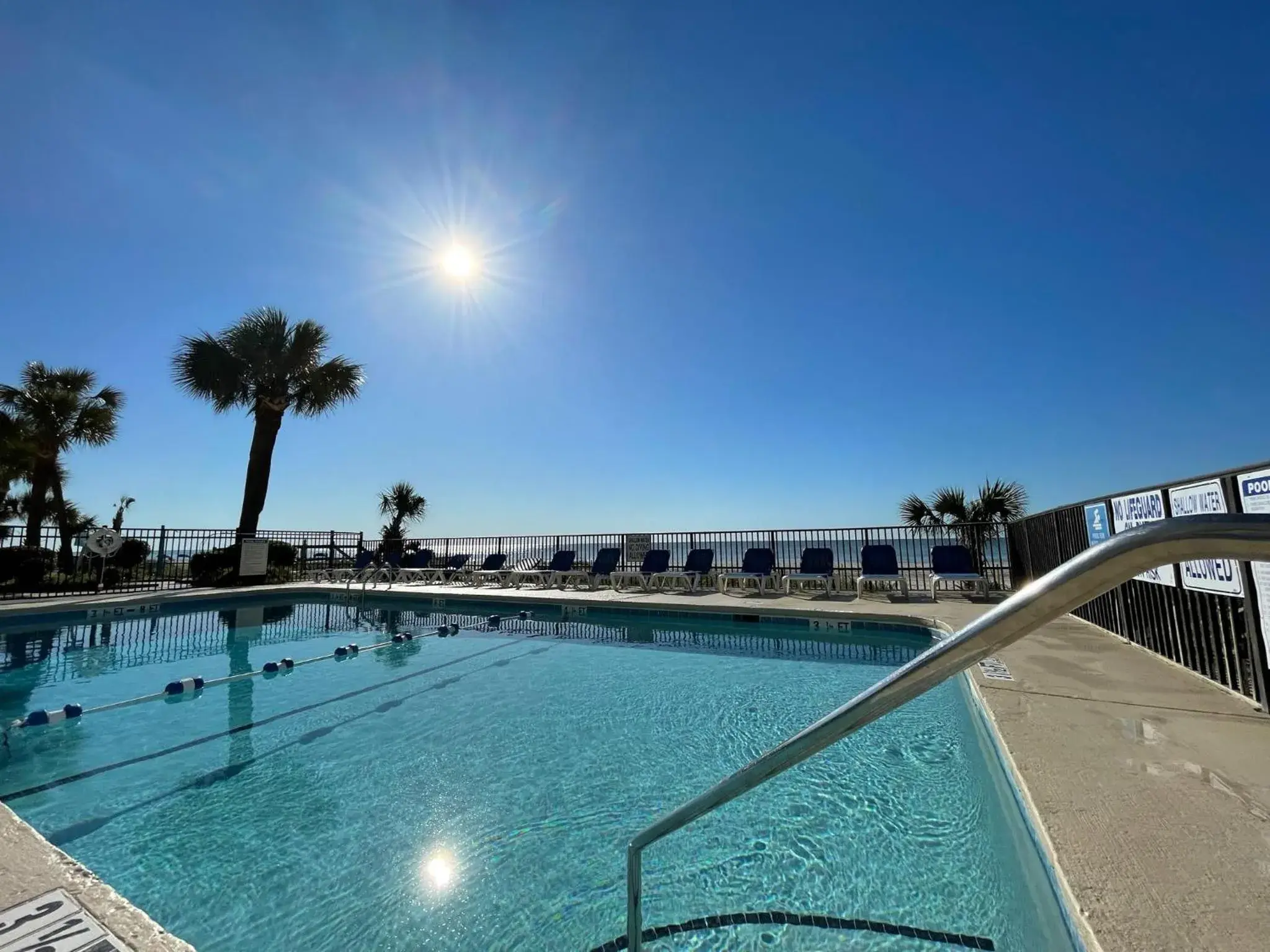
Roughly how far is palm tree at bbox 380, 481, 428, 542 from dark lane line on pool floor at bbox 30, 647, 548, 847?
67.5 ft

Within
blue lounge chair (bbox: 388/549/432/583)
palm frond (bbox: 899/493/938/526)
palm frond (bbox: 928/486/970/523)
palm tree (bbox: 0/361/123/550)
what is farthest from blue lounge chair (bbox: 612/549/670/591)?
palm tree (bbox: 0/361/123/550)

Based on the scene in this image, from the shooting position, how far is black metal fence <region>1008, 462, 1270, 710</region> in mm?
3076

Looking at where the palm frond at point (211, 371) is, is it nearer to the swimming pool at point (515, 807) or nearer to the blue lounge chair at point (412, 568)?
the blue lounge chair at point (412, 568)

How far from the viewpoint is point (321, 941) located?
1.91m

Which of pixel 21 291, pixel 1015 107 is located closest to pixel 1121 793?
pixel 1015 107

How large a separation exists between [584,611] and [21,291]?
12.1m

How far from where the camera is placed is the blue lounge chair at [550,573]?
41.0 ft

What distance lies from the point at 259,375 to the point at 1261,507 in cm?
1793

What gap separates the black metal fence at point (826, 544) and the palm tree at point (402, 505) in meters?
11.8

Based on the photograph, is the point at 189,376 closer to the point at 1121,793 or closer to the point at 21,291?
the point at 21,291

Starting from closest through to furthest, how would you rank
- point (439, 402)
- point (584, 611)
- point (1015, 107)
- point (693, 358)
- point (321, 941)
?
point (321, 941) → point (1015, 107) → point (584, 611) → point (693, 358) → point (439, 402)

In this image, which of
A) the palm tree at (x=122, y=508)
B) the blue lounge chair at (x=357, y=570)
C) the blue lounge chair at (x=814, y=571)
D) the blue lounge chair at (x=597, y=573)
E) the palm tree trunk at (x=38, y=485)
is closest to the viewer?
the blue lounge chair at (x=814, y=571)

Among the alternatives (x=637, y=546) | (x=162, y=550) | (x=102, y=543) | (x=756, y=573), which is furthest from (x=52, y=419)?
(x=756, y=573)

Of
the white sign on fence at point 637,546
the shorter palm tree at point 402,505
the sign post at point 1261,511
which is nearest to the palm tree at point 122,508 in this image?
the shorter palm tree at point 402,505
